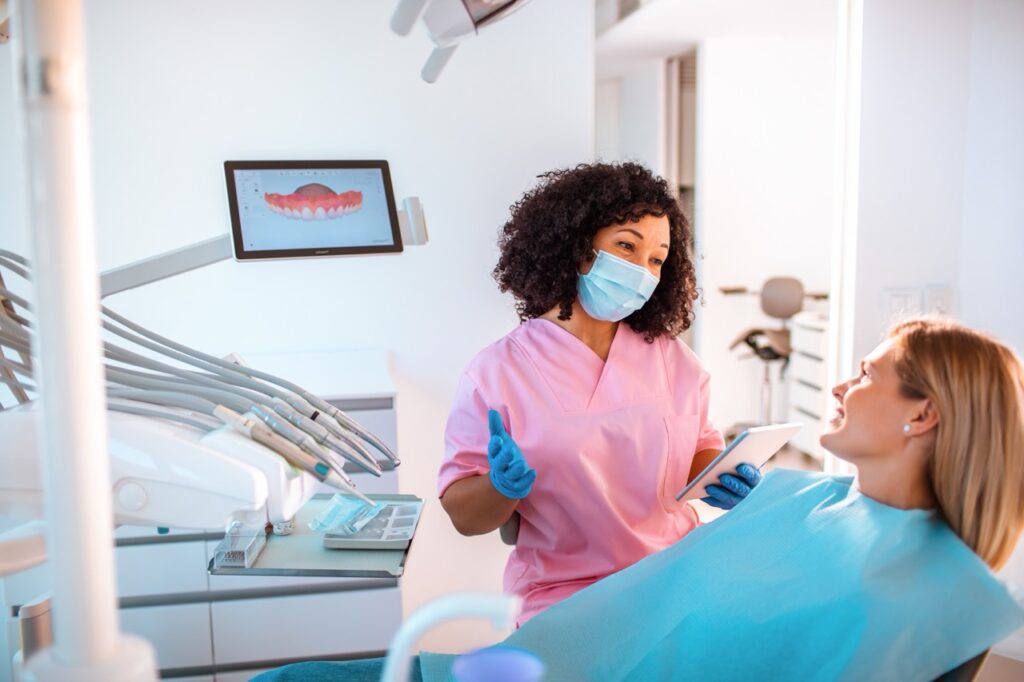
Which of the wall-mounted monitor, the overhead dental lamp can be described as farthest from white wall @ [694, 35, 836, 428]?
the overhead dental lamp

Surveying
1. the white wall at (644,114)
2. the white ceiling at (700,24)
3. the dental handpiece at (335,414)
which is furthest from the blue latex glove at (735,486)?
the white wall at (644,114)

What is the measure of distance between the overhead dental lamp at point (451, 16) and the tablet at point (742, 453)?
0.87 metres

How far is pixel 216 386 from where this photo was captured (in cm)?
96

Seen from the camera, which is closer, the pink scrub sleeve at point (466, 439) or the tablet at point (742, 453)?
the tablet at point (742, 453)

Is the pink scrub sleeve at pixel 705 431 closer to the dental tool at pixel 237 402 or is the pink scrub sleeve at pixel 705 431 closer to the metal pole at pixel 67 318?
the dental tool at pixel 237 402

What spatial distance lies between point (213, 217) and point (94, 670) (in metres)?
2.34

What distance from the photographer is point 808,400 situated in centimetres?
479

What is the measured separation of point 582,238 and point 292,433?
1.05 m

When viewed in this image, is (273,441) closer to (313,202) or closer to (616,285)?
(616,285)

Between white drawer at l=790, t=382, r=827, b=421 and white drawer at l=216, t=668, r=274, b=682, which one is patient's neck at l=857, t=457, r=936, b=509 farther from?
white drawer at l=790, t=382, r=827, b=421

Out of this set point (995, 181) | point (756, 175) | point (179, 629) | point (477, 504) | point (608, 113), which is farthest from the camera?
point (608, 113)

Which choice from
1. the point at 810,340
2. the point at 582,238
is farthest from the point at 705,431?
the point at 810,340

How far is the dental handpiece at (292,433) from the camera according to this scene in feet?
2.88

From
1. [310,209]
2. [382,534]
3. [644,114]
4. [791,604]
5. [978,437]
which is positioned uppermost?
[644,114]
